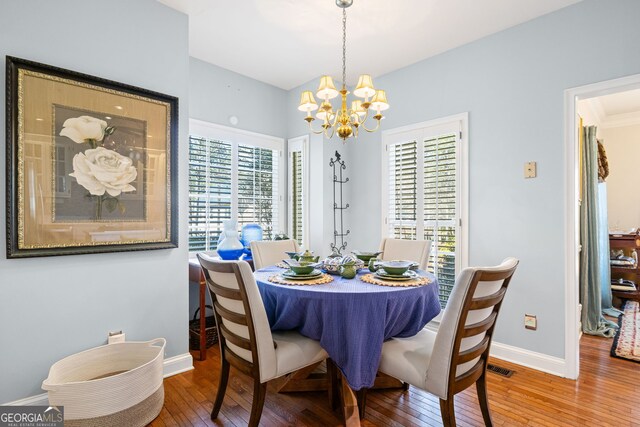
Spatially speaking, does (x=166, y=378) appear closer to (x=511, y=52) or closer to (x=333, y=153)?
(x=333, y=153)

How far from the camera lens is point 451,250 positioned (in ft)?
10.1

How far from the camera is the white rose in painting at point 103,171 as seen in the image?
2.06 m

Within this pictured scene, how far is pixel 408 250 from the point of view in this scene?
271cm

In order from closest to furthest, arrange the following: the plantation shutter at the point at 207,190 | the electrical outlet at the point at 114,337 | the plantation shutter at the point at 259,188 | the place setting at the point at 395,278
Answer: the place setting at the point at 395,278 < the electrical outlet at the point at 114,337 < the plantation shutter at the point at 207,190 < the plantation shutter at the point at 259,188

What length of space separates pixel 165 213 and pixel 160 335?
897mm

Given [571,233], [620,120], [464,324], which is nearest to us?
[464,324]

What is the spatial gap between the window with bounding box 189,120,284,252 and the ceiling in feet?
2.56

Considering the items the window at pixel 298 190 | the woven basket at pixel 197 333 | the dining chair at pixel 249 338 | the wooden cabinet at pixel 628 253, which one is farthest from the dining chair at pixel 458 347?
the wooden cabinet at pixel 628 253

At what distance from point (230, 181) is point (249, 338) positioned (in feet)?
7.45

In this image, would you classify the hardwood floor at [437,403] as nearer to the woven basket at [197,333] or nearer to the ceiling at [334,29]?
the woven basket at [197,333]

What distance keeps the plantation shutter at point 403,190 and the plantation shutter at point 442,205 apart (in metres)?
0.13

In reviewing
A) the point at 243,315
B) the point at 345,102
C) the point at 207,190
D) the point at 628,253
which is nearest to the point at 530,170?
the point at 345,102

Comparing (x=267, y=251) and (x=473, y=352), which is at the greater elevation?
(x=267, y=251)

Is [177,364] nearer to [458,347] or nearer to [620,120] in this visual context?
[458,347]
